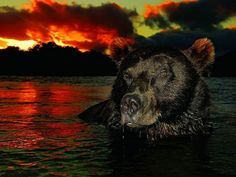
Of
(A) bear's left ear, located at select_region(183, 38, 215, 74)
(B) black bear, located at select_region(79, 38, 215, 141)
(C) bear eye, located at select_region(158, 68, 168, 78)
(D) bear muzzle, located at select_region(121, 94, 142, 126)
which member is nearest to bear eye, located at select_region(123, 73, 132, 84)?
(B) black bear, located at select_region(79, 38, 215, 141)

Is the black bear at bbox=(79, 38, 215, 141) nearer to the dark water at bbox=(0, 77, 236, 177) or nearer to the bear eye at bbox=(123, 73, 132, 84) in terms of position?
the bear eye at bbox=(123, 73, 132, 84)

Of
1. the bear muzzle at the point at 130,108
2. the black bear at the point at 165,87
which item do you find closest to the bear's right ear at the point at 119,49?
the black bear at the point at 165,87

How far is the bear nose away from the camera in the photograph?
254 inches

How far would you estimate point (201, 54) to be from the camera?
8.93 meters

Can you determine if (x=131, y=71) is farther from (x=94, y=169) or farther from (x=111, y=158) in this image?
(x=94, y=169)

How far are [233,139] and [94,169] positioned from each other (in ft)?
12.1

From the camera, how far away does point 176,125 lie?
331 inches

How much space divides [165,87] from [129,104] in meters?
1.56

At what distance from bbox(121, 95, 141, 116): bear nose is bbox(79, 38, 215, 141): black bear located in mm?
352

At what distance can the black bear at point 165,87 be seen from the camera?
24.7ft

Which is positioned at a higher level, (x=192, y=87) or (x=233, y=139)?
(x=192, y=87)

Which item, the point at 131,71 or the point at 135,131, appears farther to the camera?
the point at 135,131

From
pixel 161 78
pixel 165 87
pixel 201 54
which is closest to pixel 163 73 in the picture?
pixel 161 78

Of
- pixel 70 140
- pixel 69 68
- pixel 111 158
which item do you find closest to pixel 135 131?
pixel 70 140
